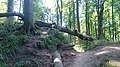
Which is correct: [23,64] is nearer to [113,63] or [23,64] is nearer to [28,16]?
[113,63]

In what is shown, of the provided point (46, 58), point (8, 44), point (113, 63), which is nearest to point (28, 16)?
point (8, 44)

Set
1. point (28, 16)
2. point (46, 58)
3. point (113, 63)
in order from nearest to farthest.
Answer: point (113, 63), point (46, 58), point (28, 16)

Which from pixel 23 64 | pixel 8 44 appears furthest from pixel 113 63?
pixel 8 44

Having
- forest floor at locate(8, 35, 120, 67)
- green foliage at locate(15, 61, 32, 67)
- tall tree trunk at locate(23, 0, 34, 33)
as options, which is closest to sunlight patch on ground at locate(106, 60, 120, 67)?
forest floor at locate(8, 35, 120, 67)

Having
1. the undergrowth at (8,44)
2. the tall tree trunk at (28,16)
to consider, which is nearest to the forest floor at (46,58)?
the undergrowth at (8,44)

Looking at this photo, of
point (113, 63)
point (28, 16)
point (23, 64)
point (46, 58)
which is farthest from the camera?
point (28, 16)

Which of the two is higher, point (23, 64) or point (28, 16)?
point (28, 16)

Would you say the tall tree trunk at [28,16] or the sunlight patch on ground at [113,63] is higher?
the tall tree trunk at [28,16]

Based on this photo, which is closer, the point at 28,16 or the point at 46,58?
the point at 46,58

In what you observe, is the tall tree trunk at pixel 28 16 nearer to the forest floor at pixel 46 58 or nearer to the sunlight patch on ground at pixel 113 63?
the forest floor at pixel 46 58

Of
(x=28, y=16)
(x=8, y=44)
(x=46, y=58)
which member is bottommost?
(x=46, y=58)

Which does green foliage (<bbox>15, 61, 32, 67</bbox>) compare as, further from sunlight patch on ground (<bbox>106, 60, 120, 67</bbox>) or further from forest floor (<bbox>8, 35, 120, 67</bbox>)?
sunlight patch on ground (<bbox>106, 60, 120, 67</bbox>)

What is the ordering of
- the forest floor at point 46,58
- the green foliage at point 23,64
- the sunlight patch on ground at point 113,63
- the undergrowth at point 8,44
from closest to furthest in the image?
the sunlight patch on ground at point 113,63 → the green foliage at point 23,64 → the forest floor at point 46,58 → the undergrowth at point 8,44

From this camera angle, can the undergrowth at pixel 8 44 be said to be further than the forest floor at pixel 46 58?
Yes
